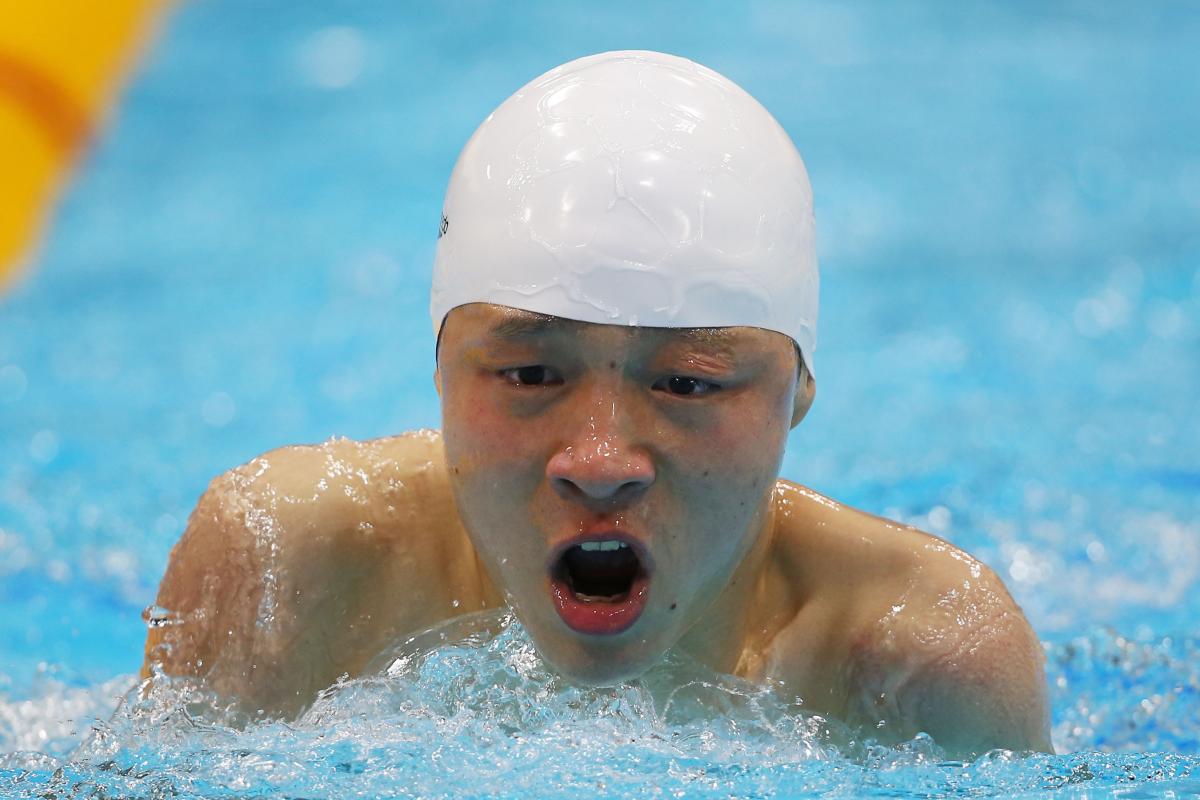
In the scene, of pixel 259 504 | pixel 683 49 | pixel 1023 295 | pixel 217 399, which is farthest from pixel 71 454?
pixel 683 49

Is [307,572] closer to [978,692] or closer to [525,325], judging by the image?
[525,325]

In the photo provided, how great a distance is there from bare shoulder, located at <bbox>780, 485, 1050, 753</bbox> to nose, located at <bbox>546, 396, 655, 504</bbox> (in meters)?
0.54

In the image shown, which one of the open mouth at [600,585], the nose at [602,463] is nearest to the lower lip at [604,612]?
the open mouth at [600,585]

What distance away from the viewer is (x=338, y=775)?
199cm

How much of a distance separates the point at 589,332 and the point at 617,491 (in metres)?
0.18

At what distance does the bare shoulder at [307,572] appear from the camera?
2098 millimetres

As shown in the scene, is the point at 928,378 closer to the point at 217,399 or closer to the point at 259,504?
the point at 217,399

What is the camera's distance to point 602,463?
66.2 inches

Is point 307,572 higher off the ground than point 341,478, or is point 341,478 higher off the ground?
point 341,478

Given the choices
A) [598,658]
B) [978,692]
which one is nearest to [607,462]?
[598,658]

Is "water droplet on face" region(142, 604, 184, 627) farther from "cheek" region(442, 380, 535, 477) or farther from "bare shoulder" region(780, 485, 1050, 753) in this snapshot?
"bare shoulder" region(780, 485, 1050, 753)

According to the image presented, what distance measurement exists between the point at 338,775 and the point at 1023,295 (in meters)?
3.67

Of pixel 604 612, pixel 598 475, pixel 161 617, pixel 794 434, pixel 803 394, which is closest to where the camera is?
pixel 598 475

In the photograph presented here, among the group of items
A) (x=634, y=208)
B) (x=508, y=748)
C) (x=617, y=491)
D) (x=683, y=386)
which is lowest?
(x=508, y=748)
